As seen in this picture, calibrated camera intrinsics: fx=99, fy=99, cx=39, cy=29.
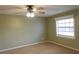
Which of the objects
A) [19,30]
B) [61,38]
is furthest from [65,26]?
[19,30]

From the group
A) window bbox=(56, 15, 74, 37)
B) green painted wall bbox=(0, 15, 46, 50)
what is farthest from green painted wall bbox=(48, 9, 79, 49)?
green painted wall bbox=(0, 15, 46, 50)

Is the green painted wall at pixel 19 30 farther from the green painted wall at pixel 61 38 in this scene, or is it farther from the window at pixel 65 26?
the window at pixel 65 26

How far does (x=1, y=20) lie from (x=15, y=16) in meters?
0.50

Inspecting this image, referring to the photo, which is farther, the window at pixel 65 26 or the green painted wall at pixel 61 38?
the window at pixel 65 26

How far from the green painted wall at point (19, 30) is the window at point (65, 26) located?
642 millimetres

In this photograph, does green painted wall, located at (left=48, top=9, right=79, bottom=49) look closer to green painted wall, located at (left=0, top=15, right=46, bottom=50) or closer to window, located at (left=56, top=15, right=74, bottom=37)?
window, located at (left=56, top=15, right=74, bottom=37)

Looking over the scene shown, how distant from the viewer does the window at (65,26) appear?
337 cm

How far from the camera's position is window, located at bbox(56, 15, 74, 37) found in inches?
133

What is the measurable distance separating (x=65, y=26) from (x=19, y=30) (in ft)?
5.51

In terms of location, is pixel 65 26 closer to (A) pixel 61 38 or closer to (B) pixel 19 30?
(A) pixel 61 38

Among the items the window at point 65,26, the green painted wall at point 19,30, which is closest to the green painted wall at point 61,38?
the window at point 65,26

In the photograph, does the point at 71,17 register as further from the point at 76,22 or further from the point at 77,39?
the point at 77,39

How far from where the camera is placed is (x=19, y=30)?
3.72 metres
